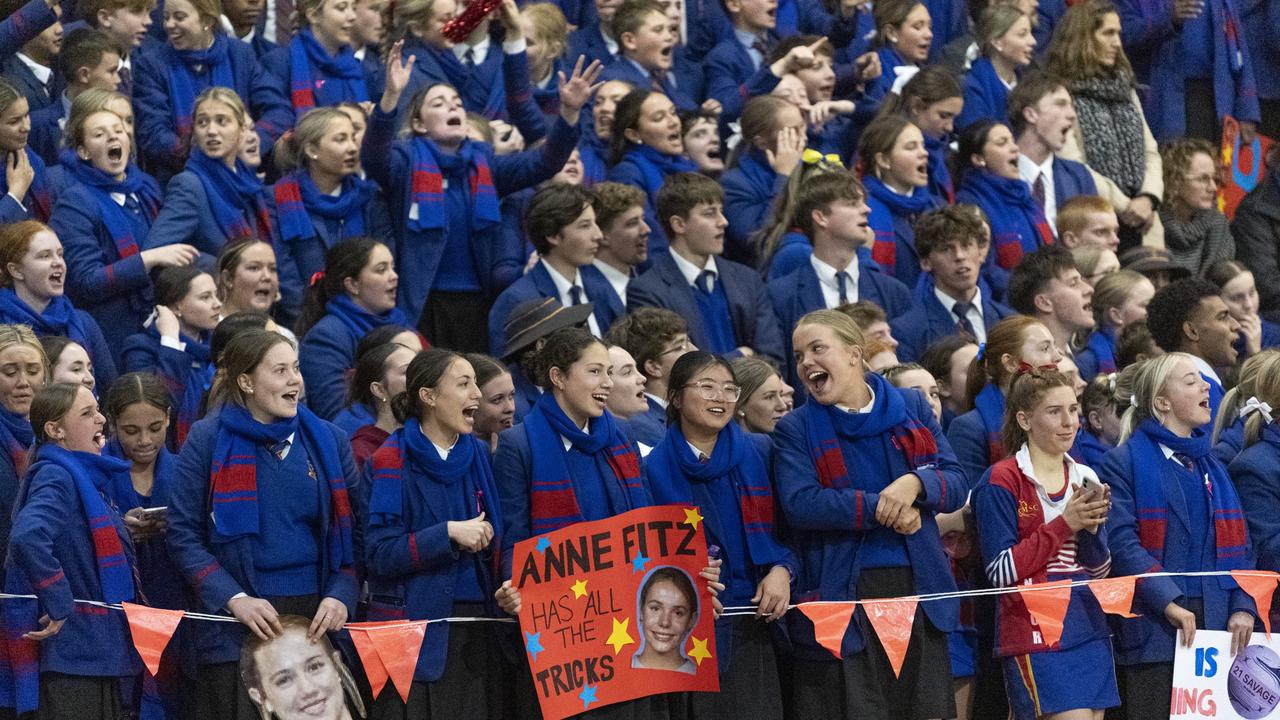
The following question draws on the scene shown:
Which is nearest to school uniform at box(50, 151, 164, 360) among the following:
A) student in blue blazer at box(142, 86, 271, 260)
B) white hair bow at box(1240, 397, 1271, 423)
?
student in blue blazer at box(142, 86, 271, 260)

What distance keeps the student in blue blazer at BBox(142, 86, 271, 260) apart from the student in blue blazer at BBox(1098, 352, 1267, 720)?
4498 millimetres

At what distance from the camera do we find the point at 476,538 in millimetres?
7070

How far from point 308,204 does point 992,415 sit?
3.81 metres

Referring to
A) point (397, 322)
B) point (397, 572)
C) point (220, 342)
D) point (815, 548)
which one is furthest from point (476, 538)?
point (397, 322)

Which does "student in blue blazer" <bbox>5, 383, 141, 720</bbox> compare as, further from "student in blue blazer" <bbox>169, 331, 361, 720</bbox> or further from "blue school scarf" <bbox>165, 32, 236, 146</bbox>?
"blue school scarf" <bbox>165, 32, 236, 146</bbox>

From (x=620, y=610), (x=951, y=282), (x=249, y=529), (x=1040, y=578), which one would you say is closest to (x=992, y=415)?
(x=1040, y=578)

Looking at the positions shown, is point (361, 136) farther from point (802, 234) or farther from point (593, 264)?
point (802, 234)

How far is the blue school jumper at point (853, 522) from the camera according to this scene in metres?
7.38

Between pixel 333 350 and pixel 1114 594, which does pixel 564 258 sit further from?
pixel 1114 594

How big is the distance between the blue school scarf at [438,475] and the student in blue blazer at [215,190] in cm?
298

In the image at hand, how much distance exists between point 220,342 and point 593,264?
2.15 meters

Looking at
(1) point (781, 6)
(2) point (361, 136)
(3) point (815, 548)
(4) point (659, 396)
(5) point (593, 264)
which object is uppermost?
(1) point (781, 6)

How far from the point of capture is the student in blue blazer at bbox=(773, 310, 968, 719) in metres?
7.39

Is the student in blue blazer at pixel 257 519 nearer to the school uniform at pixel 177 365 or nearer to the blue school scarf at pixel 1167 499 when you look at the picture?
the school uniform at pixel 177 365
